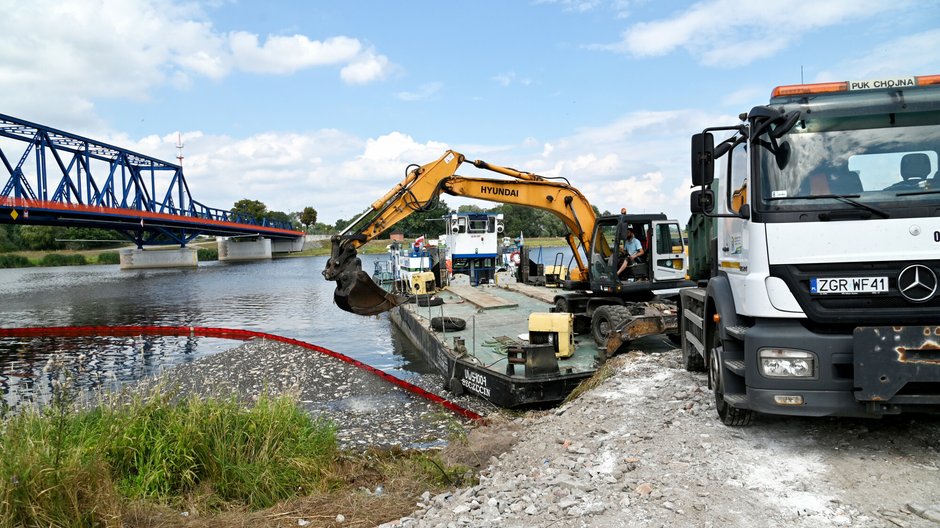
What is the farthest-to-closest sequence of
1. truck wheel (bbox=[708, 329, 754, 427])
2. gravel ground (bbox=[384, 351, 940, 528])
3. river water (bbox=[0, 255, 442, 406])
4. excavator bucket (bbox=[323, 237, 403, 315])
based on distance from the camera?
river water (bbox=[0, 255, 442, 406]) → excavator bucket (bbox=[323, 237, 403, 315]) → truck wheel (bbox=[708, 329, 754, 427]) → gravel ground (bbox=[384, 351, 940, 528])

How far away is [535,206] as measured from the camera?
12.9 meters

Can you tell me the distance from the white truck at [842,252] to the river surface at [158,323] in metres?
8.63

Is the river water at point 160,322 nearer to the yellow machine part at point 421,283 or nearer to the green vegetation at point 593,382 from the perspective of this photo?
the yellow machine part at point 421,283

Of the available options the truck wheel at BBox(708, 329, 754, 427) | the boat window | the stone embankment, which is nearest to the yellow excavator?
the stone embankment

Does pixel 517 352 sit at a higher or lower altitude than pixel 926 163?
lower

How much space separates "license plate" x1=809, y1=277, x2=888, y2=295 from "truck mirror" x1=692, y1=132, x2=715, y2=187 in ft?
4.01

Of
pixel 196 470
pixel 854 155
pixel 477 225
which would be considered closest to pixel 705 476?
pixel 854 155

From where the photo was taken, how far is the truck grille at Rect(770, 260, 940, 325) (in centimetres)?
449

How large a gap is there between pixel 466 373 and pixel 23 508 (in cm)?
749

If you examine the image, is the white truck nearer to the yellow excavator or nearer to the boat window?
the yellow excavator

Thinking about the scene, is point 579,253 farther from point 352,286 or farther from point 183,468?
point 183,468

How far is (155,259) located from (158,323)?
56.6 metres

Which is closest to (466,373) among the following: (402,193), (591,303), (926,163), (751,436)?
(591,303)

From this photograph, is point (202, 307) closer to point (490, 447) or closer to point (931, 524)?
point (490, 447)
